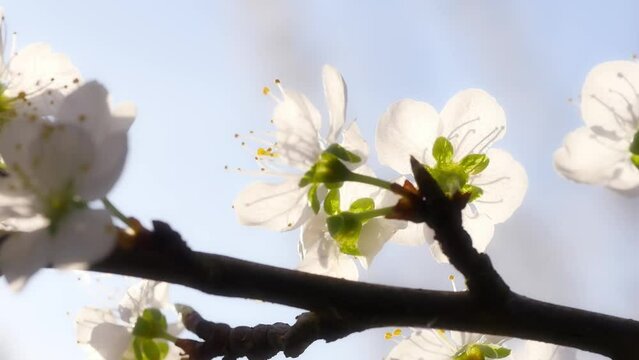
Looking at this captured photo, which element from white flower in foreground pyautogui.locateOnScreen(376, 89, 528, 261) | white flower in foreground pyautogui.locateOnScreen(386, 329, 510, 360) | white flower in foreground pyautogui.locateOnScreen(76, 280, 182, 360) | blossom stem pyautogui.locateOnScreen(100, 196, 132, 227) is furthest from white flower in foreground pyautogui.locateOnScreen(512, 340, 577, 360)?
blossom stem pyautogui.locateOnScreen(100, 196, 132, 227)

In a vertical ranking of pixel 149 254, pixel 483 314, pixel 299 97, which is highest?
pixel 299 97

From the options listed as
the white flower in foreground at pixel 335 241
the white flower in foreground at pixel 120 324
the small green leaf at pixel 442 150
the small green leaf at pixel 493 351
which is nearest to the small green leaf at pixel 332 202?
the white flower in foreground at pixel 335 241

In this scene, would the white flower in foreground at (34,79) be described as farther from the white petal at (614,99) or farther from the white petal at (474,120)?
the white petal at (614,99)

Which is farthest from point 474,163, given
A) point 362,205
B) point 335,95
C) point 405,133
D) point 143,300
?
point 143,300

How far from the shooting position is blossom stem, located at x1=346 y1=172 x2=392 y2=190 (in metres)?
1.54

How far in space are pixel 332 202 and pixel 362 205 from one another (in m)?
0.07

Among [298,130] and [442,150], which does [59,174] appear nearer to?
[298,130]

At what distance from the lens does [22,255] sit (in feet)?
3.94

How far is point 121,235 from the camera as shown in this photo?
127 cm

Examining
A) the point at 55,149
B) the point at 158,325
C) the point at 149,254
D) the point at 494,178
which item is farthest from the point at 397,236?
the point at 55,149

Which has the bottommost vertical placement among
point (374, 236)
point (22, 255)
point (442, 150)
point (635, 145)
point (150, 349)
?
point (150, 349)

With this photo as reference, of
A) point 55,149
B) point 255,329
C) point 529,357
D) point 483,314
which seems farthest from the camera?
point 529,357

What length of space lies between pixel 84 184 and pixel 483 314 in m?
0.64

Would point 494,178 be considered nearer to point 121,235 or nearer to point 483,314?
point 483,314
